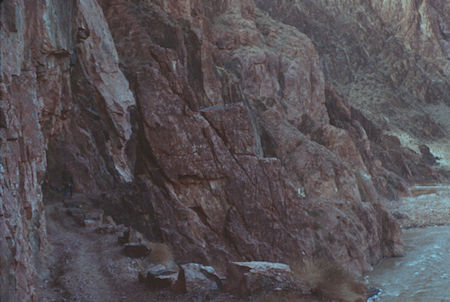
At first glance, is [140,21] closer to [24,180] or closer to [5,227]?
[24,180]

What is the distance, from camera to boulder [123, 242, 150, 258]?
38.3 ft

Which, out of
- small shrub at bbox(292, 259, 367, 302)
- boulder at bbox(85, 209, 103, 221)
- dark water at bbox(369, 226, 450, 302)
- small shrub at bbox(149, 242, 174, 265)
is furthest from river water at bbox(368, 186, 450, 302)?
boulder at bbox(85, 209, 103, 221)

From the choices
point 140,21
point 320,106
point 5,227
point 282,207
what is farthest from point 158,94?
point 320,106

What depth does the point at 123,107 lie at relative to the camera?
2153 centimetres

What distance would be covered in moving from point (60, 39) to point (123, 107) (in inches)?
303

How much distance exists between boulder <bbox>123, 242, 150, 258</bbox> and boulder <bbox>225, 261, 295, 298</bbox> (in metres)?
3.03

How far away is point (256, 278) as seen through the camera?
907 centimetres

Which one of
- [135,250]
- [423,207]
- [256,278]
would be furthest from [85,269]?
[423,207]

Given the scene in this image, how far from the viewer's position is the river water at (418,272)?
1977cm

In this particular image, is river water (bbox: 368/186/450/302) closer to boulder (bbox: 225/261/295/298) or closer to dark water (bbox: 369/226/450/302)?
dark water (bbox: 369/226/450/302)

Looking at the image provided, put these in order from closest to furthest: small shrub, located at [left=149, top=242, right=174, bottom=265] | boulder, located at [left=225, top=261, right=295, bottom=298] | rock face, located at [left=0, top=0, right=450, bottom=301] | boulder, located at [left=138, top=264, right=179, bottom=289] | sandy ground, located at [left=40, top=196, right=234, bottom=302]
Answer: rock face, located at [left=0, top=0, right=450, bottom=301] → boulder, located at [left=225, top=261, right=295, bottom=298] → sandy ground, located at [left=40, top=196, right=234, bottom=302] → boulder, located at [left=138, top=264, right=179, bottom=289] → small shrub, located at [left=149, top=242, right=174, bottom=265]

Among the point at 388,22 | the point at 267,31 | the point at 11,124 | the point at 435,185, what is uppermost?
the point at 388,22

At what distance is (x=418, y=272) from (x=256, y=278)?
54.8ft

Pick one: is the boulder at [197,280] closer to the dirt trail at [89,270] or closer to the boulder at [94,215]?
the dirt trail at [89,270]
